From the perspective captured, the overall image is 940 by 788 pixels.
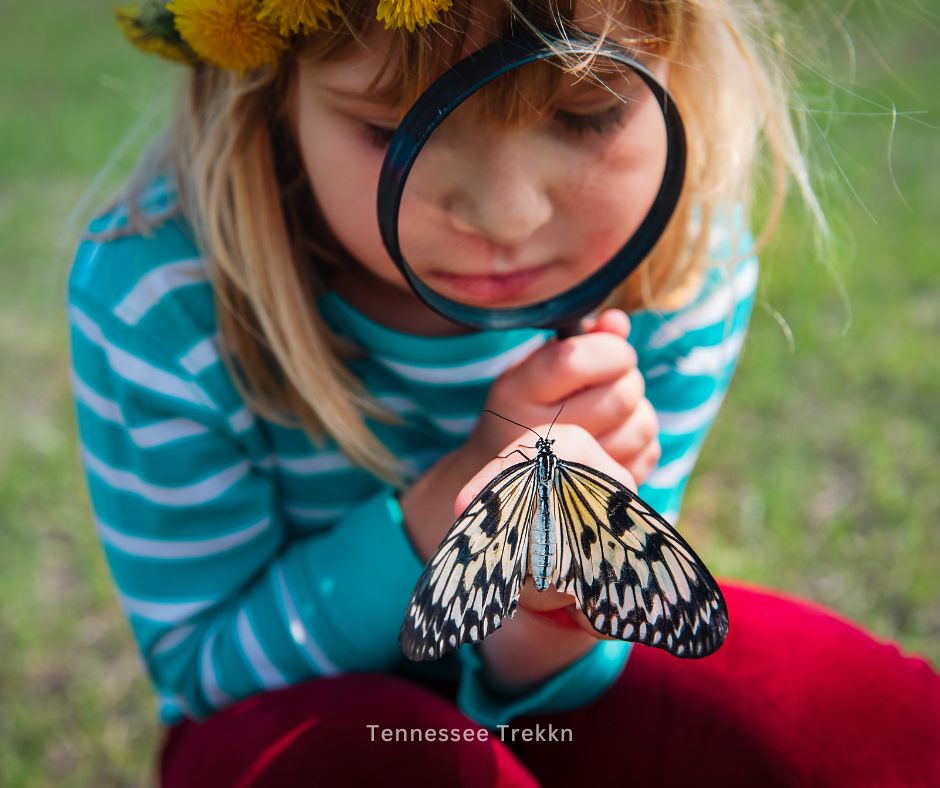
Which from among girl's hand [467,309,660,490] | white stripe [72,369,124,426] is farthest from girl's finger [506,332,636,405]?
white stripe [72,369,124,426]

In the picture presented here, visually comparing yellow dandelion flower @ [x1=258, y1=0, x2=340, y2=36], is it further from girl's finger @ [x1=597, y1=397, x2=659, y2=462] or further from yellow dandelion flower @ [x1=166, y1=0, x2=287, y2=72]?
girl's finger @ [x1=597, y1=397, x2=659, y2=462]

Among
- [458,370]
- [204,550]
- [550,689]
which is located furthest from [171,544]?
[550,689]

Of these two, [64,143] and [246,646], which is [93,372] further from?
[64,143]

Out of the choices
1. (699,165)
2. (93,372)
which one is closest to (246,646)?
(93,372)

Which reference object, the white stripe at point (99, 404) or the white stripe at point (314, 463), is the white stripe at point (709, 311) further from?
the white stripe at point (99, 404)

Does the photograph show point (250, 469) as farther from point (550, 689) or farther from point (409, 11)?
point (409, 11)

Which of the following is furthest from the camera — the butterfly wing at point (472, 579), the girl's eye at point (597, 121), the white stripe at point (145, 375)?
the white stripe at point (145, 375)

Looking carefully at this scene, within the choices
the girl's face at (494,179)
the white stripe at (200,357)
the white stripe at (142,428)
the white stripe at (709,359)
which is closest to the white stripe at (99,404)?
the white stripe at (142,428)
